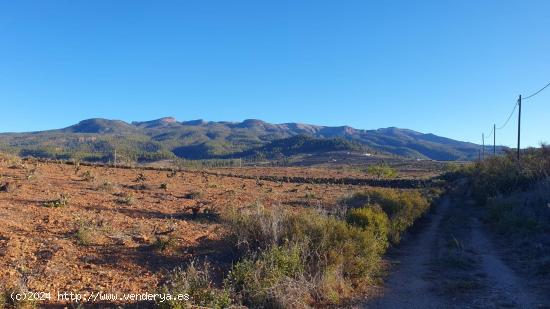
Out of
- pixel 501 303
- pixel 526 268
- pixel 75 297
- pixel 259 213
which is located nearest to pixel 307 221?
pixel 259 213

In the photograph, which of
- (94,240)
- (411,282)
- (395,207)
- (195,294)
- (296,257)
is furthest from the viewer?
(395,207)

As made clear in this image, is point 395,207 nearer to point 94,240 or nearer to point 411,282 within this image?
point 411,282

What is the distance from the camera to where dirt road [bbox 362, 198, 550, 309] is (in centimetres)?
926

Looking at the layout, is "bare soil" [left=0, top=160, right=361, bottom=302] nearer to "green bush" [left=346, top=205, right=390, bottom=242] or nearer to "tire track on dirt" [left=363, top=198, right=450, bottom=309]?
"tire track on dirt" [left=363, top=198, right=450, bottom=309]

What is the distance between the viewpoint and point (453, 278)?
11.2 m

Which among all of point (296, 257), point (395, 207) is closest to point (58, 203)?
point (296, 257)

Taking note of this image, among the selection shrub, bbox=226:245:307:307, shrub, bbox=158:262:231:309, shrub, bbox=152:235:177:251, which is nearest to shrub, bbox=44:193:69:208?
shrub, bbox=152:235:177:251

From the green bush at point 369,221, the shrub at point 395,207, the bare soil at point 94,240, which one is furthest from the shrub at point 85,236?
the shrub at point 395,207

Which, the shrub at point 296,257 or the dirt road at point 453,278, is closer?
the shrub at point 296,257

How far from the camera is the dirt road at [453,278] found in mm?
9258

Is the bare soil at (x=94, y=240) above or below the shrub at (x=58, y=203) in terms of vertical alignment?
below

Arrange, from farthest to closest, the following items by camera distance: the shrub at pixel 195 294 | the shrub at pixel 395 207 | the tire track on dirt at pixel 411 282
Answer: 1. the shrub at pixel 395 207
2. the tire track on dirt at pixel 411 282
3. the shrub at pixel 195 294

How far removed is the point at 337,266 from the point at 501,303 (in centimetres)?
331

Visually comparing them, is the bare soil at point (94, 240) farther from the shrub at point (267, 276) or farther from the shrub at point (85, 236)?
the shrub at point (267, 276)
